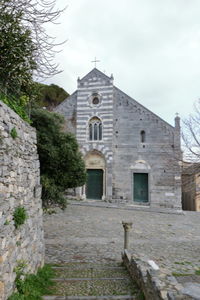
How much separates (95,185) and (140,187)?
383cm

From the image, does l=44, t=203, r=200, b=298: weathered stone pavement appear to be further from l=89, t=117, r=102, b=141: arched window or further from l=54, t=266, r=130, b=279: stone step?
l=89, t=117, r=102, b=141: arched window

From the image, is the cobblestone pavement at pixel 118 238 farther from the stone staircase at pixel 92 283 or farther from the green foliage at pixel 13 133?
the green foliage at pixel 13 133

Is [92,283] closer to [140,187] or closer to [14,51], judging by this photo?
[14,51]

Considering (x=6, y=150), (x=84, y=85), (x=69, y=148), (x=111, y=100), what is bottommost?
(x=6, y=150)

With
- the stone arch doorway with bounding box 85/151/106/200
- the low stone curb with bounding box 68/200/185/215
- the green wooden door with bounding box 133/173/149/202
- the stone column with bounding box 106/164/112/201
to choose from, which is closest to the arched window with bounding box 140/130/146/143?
the green wooden door with bounding box 133/173/149/202

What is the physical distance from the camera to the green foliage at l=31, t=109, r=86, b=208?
7.85 metres

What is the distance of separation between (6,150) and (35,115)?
19.0ft

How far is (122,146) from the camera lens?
54.9ft

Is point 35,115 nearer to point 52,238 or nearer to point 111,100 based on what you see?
point 52,238

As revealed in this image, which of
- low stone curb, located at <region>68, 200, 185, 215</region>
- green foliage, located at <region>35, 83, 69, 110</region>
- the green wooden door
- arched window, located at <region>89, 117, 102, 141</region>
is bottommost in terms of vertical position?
low stone curb, located at <region>68, 200, 185, 215</region>

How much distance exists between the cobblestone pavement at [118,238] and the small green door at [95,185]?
4249mm

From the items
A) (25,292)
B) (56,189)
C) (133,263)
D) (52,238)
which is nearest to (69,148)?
(56,189)

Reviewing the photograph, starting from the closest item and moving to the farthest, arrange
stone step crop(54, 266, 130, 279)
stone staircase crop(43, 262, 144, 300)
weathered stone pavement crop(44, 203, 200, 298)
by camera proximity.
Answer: stone staircase crop(43, 262, 144, 300)
stone step crop(54, 266, 130, 279)
weathered stone pavement crop(44, 203, 200, 298)

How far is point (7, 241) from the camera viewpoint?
2.88 metres
